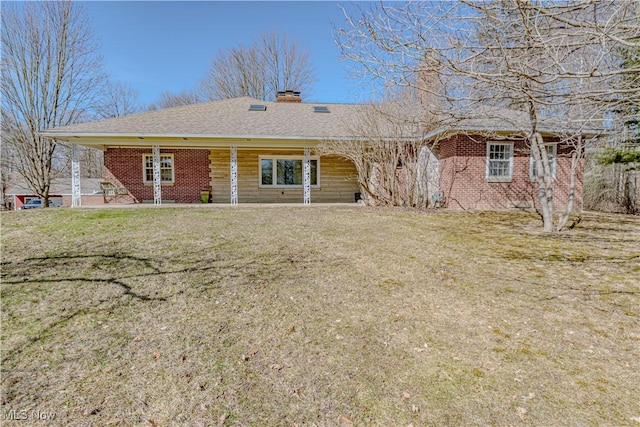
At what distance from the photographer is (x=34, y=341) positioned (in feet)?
10.3

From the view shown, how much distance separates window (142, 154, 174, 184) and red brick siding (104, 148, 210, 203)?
0.13 meters

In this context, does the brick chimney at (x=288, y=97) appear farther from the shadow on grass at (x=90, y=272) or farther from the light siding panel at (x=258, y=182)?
the shadow on grass at (x=90, y=272)

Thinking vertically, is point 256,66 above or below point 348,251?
above

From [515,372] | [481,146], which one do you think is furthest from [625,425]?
[481,146]

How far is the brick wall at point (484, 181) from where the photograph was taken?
12.2 metres

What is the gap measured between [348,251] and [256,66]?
27.5 metres

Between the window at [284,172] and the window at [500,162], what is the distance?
703 cm

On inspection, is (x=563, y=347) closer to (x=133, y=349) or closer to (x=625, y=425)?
(x=625, y=425)

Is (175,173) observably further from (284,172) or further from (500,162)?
(500,162)

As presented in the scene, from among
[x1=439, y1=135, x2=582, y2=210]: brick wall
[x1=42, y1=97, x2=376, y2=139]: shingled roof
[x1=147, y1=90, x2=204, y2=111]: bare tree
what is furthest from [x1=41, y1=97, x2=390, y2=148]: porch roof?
[x1=147, y1=90, x2=204, y2=111]: bare tree

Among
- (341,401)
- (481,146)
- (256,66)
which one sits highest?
(256,66)

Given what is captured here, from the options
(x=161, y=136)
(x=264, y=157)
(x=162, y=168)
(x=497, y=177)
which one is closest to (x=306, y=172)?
(x=264, y=157)

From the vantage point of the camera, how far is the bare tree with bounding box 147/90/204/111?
31.9m

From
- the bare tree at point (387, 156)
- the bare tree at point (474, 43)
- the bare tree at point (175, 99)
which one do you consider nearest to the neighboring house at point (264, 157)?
the bare tree at point (387, 156)
